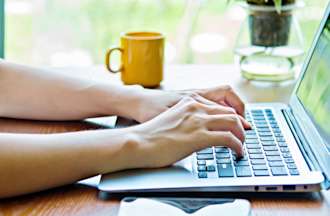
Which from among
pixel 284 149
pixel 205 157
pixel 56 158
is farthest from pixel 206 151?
pixel 56 158

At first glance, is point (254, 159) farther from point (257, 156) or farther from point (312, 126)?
point (312, 126)

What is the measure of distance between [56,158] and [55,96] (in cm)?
32

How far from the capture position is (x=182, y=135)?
892mm

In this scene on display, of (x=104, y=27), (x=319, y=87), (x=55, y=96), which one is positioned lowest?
(x=104, y=27)

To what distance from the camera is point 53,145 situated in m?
0.84

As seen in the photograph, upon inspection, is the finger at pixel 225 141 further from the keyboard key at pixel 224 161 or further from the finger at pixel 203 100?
the finger at pixel 203 100

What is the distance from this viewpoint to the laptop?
82 cm

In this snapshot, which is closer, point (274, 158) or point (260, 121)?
point (274, 158)

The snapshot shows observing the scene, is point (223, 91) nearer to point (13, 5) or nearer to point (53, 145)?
point (53, 145)

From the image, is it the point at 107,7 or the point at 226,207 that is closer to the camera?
the point at 226,207

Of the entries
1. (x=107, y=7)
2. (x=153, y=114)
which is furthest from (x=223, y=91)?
(x=107, y=7)

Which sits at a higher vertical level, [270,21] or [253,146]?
[270,21]

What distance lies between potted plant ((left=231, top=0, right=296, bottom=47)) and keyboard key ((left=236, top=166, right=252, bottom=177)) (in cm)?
56

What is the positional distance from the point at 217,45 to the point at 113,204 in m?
1.65
